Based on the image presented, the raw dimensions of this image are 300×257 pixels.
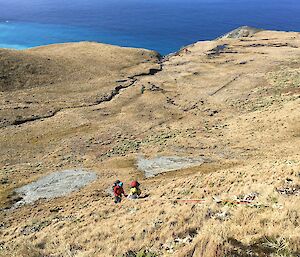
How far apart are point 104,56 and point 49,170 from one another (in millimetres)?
51847

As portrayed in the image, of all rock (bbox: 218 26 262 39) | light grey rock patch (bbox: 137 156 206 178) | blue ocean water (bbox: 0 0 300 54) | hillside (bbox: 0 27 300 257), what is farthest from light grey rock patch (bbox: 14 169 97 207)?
blue ocean water (bbox: 0 0 300 54)

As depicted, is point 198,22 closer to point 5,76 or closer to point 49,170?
point 5,76

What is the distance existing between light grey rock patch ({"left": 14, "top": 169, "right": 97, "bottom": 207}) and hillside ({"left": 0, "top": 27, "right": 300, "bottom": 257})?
953 millimetres

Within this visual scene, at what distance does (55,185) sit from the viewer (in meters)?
31.1

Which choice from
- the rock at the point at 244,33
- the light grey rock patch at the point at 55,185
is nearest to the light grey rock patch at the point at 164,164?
the light grey rock patch at the point at 55,185

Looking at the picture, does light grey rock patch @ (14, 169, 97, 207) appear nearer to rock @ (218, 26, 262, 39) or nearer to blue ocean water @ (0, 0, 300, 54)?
rock @ (218, 26, 262, 39)

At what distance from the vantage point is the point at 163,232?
583 inches

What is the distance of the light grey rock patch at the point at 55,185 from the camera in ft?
95.1

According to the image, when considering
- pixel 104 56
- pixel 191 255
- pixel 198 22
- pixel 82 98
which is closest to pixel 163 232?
pixel 191 255

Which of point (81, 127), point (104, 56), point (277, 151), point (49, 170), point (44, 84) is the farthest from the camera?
point (104, 56)

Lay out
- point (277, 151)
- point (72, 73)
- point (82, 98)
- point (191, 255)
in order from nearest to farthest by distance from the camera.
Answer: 1. point (191, 255)
2. point (277, 151)
3. point (82, 98)
4. point (72, 73)

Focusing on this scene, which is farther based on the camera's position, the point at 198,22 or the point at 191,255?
the point at 198,22

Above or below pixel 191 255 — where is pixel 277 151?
below

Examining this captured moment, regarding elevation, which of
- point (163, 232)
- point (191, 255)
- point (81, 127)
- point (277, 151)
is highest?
point (191, 255)
